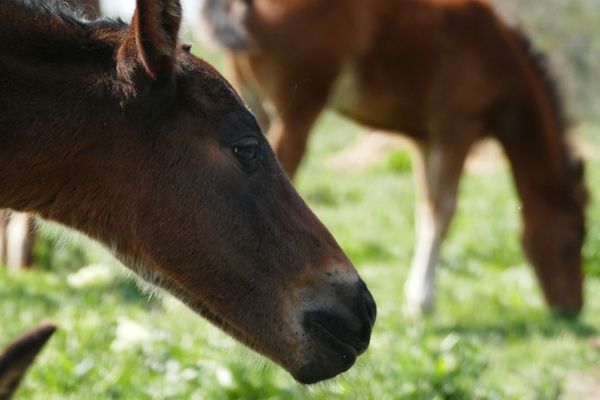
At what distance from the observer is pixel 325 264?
11.9ft

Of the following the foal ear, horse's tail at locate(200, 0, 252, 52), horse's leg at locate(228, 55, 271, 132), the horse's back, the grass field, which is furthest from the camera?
the horse's back

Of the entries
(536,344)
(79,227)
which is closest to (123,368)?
(79,227)

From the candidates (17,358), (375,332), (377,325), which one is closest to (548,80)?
(377,325)

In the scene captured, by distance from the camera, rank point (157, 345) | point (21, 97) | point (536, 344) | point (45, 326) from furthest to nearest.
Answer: point (536, 344) → point (157, 345) → point (45, 326) → point (21, 97)

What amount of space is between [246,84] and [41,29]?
4.74 metres

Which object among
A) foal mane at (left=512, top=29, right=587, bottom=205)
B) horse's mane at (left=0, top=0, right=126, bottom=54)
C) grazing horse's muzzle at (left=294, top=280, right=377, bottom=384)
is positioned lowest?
foal mane at (left=512, top=29, right=587, bottom=205)

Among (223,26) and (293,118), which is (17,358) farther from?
(293,118)

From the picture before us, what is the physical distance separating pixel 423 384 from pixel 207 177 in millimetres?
1924

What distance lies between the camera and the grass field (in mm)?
4926

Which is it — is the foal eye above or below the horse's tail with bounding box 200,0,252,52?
Result: above

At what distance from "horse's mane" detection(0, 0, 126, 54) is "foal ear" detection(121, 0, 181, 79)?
0.17 m

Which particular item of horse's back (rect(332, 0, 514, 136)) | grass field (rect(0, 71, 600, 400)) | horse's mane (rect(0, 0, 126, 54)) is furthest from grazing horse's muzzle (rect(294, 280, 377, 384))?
horse's back (rect(332, 0, 514, 136))

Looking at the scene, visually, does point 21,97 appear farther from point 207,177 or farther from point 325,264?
point 325,264

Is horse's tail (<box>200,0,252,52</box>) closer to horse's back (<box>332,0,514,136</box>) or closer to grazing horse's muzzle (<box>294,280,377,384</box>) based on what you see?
horse's back (<box>332,0,514,136</box>)
